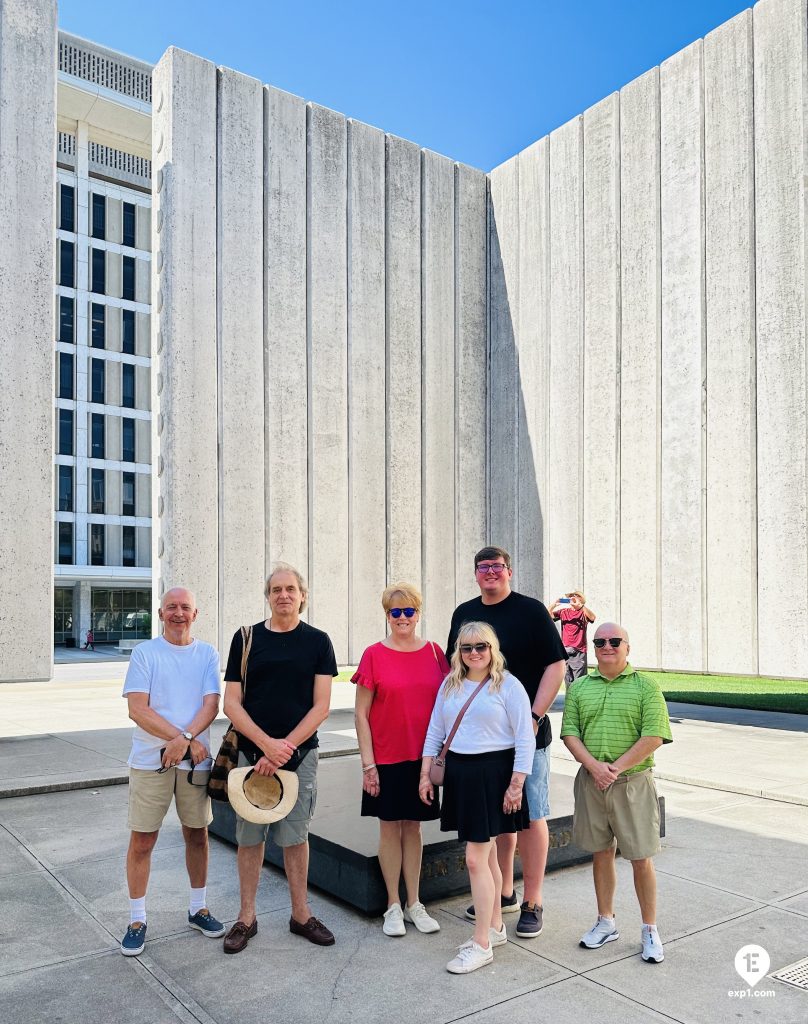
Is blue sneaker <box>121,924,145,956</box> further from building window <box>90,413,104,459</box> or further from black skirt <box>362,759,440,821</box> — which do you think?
building window <box>90,413,104,459</box>

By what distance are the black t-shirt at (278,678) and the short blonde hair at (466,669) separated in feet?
2.08

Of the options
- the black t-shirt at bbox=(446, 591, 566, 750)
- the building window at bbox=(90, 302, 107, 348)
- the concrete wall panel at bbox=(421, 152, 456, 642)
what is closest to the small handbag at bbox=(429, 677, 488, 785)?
the black t-shirt at bbox=(446, 591, 566, 750)

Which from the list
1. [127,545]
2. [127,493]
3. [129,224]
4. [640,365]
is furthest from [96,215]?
[640,365]

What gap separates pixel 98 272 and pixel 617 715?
194ft

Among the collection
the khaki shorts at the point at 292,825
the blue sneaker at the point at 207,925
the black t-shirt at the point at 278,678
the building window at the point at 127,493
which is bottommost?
the blue sneaker at the point at 207,925

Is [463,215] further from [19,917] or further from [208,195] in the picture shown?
[19,917]

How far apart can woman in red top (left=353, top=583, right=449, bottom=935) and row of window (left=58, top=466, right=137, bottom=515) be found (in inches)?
2098

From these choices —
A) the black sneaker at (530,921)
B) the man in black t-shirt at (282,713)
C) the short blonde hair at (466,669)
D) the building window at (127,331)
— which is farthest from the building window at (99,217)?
the black sneaker at (530,921)

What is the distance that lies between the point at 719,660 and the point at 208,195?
39.0ft

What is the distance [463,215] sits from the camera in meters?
18.1

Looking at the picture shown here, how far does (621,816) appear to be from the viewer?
14.4 feet

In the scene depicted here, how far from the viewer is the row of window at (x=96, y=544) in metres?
53.7

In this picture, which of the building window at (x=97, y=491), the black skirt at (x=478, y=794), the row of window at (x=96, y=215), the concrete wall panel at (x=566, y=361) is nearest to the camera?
the black skirt at (x=478, y=794)

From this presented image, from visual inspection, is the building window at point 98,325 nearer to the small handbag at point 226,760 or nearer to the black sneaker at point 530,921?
the small handbag at point 226,760
